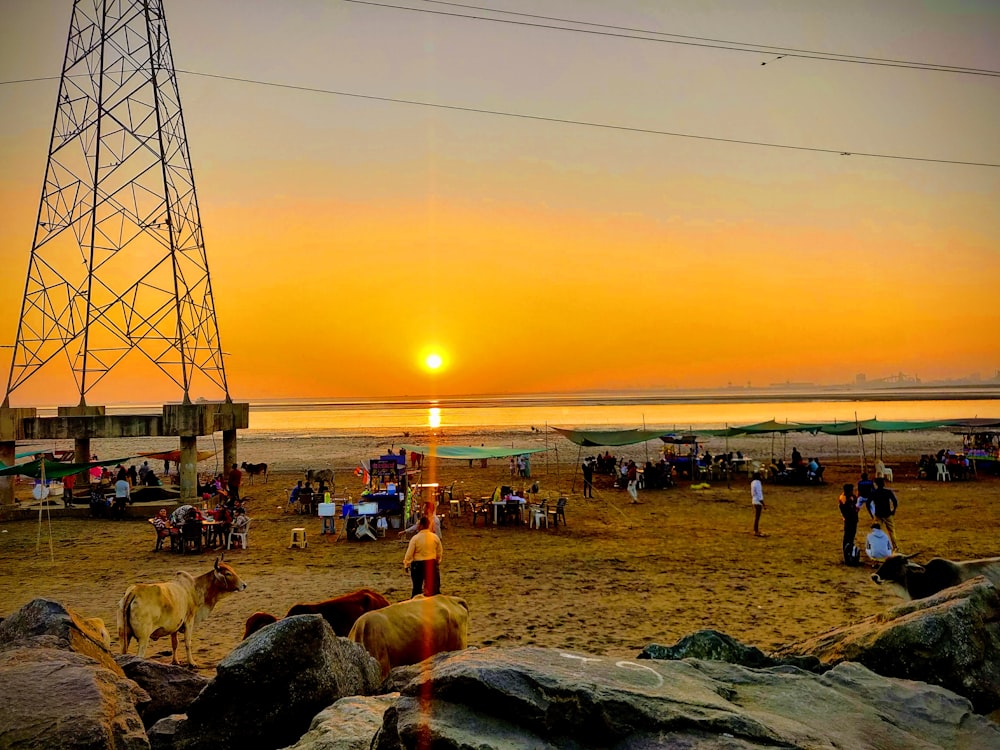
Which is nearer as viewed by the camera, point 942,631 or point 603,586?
point 942,631

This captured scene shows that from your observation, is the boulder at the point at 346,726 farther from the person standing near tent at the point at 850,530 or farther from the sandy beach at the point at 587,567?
the person standing near tent at the point at 850,530

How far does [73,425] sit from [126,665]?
19.7 metres

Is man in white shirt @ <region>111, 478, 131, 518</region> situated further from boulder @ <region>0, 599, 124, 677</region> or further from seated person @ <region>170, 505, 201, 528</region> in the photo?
boulder @ <region>0, 599, 124, 677</region>

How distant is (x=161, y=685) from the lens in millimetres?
6473

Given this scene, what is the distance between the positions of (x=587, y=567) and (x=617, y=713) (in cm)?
1133

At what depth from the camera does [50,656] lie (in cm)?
546

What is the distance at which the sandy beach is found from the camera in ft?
35.3

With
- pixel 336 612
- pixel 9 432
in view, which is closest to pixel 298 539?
pixel 336 612

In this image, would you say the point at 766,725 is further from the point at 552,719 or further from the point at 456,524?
the point at 456,524

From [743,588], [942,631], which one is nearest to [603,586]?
[743,588]

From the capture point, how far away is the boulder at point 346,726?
4.33 m

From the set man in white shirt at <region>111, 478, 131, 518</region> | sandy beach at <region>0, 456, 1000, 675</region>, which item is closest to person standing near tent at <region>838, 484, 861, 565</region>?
sandy beach at <region>0, 456, 1000, 675</region>

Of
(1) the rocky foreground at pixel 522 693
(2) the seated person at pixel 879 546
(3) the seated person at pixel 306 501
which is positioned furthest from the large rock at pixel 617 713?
(3) the seated person at pixel 306 501

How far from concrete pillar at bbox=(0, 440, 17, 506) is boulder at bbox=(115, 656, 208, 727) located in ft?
66.9
